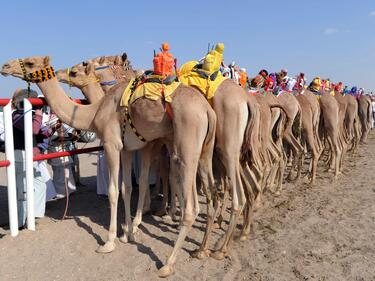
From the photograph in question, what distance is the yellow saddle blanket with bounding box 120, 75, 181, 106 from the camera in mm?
4509

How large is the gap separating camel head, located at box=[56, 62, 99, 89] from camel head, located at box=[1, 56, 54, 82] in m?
1.03

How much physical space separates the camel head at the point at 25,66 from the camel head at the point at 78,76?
3.37ft

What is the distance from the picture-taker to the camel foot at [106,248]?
465 centimetres

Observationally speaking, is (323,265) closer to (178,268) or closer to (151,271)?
(178,268)

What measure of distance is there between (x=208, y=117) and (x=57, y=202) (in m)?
4.12

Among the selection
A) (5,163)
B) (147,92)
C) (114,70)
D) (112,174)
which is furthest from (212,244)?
(114,70)

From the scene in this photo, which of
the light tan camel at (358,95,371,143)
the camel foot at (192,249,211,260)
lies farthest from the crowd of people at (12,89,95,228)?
the light tan camel at (358,95,371,143)

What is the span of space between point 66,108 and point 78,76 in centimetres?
125

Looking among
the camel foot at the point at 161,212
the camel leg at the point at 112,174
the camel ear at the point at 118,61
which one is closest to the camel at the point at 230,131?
the camel leg at the point at 112,174

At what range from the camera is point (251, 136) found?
200 inches

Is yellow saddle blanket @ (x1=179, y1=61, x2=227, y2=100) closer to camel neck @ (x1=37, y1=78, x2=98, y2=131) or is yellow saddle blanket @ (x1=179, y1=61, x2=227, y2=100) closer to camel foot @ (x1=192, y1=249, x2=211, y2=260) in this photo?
camel neck @ (x1=37, y1=78, x2=98, y2=131)

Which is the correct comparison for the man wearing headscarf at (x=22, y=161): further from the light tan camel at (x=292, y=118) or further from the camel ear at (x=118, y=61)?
the light tan camel at (x=292, y=118)

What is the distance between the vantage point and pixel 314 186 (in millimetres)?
8359

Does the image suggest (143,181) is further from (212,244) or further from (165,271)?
(165,271)
